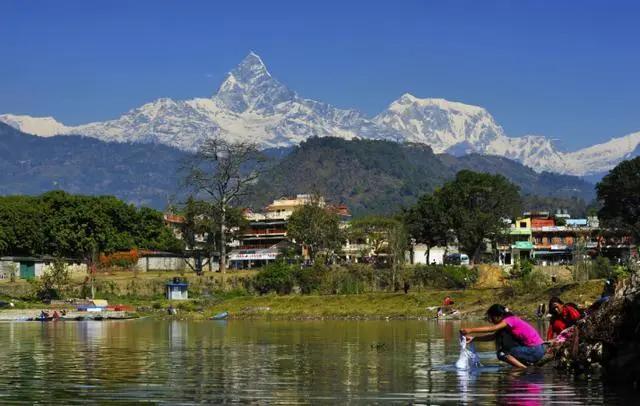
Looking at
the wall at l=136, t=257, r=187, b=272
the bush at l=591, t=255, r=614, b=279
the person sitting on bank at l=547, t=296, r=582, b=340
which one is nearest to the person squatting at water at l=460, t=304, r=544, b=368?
the person sitting on bank at l=547, t=296, r=582, b=340

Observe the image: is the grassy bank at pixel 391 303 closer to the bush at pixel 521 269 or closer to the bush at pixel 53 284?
the bush at pixel 53 284

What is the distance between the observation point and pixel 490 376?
924 inches

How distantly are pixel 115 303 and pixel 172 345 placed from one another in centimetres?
4477

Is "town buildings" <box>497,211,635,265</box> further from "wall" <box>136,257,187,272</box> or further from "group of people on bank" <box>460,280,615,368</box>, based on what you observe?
"group of people on bank" <box>460,280,615,368</box>

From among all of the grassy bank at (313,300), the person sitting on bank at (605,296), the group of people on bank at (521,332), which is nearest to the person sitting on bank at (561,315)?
the group of people on bank at (521,332)

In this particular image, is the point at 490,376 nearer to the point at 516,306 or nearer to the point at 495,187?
the point at 516,306

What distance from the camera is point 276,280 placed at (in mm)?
84062

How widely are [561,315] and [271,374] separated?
6698 millimetres

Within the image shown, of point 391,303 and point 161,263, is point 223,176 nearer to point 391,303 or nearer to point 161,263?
point 161,263

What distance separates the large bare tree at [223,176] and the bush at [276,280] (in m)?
9.40

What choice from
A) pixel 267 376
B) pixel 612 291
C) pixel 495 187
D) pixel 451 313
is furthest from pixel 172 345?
pixel 495 187

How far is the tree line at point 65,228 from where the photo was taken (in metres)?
107

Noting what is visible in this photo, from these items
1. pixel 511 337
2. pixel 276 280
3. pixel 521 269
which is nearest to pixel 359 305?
pixel 276 280

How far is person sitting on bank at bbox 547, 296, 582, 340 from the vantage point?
25172 mm
